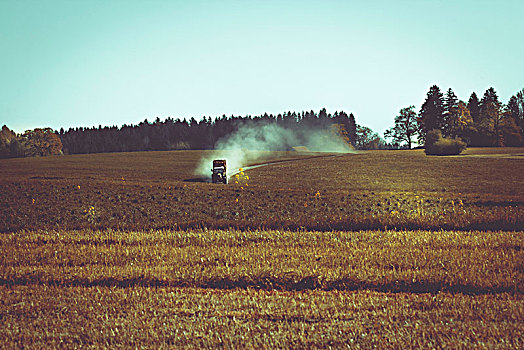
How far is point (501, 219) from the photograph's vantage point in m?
11.4

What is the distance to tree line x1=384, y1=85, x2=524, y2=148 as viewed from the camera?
51.7 m

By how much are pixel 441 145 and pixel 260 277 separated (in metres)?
53.6

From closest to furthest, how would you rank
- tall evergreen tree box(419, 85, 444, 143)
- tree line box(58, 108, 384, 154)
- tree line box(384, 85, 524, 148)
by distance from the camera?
1. tree line box(384, 85, 524, 148)
2. tall evergreen tree box(419, 85, 444, 143)
3. tree line box(58, 108, 384, 154)

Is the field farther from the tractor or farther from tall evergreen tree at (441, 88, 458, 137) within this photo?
tall evergreen tree at (441, 88, 458, 137)

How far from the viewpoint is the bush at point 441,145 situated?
52025 millimetres

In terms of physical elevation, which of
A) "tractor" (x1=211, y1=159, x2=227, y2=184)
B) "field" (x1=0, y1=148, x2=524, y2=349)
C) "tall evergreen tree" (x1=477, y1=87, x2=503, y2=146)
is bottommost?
"field" (x1=0, y1=148, x2=524, y2=349)

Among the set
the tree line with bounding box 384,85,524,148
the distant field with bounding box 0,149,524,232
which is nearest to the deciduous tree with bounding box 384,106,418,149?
the tree line with bounding box 384,85,524,148

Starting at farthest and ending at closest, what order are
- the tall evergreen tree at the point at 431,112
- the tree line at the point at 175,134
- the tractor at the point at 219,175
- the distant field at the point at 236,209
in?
1. the tree line at the point at 175,134
2. the tall evergreen tree at the point at 431,112
3. the tractor at the point at 219,175
4. the distant field at the point at 236,209

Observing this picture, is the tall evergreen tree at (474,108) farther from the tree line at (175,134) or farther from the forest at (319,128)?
the tree line at (175,134)

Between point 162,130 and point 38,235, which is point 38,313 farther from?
point 162,130

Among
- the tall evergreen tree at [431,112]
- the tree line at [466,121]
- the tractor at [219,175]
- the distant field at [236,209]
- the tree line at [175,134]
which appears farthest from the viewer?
the tree line at [175,134]

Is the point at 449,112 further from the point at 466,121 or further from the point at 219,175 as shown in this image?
the point at 219,175

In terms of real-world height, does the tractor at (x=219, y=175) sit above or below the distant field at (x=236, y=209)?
above

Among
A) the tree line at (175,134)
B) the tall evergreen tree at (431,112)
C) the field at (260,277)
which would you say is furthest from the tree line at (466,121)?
the field at (260,277)
